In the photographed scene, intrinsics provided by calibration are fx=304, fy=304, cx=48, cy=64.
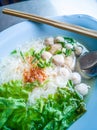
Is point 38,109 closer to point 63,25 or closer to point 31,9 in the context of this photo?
point 63,25

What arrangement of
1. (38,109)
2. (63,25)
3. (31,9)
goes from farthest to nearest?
(31,9) < (63,25) < (38,109)

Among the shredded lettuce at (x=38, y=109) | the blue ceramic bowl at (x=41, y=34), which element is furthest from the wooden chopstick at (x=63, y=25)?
the shredded lettuce at (x=38, y=109)

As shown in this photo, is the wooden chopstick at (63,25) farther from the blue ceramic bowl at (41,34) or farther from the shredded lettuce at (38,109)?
the shredded lettuce at (38,109)

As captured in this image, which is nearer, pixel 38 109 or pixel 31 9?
pixel 38 109

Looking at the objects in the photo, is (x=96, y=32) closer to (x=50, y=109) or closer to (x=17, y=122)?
(x=50, y=109)

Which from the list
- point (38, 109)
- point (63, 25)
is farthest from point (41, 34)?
point (38, 109)

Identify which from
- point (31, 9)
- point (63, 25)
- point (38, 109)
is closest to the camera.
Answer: point (38, 109)

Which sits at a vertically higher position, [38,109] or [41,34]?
[41,34]

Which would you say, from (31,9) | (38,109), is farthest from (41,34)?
(38,109)

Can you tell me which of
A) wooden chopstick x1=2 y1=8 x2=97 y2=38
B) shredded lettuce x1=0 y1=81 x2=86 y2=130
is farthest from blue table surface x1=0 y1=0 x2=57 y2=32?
shredded lettuce x1=0 y1=81 x2=86 y2=130
